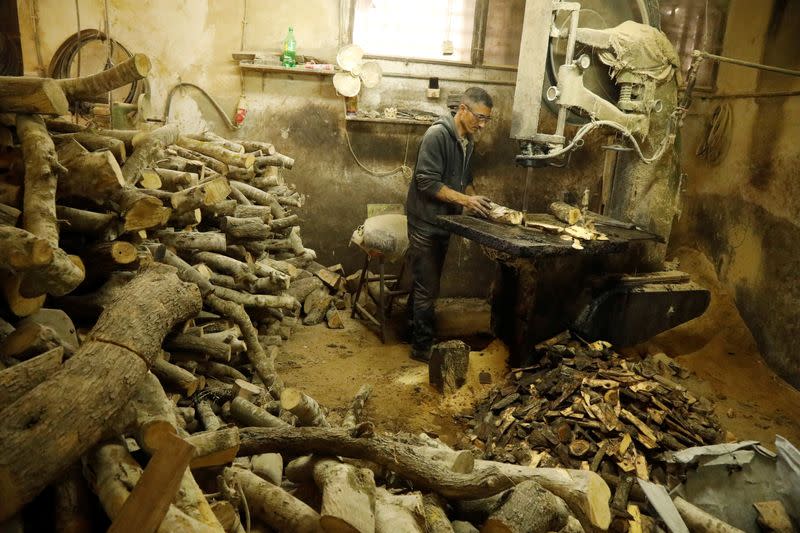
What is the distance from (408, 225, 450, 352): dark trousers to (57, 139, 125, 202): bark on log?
3235 mm

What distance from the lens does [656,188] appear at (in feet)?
16.8

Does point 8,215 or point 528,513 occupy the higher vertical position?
point 8,215

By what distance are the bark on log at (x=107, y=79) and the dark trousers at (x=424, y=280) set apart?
3218 millimetres

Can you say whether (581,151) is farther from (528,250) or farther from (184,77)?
(184,77)

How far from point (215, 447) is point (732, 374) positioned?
5459 mm

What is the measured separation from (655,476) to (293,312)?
4.01 m

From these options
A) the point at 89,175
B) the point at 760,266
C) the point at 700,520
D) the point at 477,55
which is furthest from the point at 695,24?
the point at 89,175

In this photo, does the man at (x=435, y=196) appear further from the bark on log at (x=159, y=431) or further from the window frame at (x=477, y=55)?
the bark on log at (x=159, y=431)

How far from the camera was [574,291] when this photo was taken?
16.4 feet

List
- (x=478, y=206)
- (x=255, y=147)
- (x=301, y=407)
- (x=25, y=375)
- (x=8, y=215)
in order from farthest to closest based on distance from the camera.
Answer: (x=255, y=147) → (x=478, y=206) → (x=301, y=407) → (x=8, y=215) → (x=25, y=375)

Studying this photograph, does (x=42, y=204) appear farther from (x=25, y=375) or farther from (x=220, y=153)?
(x=220, y=153)

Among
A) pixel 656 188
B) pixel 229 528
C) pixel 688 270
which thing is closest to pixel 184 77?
pixel 656 188

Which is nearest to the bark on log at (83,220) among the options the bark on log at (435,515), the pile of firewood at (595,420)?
the bark on log at (435,515)

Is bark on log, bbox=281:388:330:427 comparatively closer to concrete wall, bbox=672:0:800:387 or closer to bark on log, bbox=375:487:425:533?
bark on log, bbox=375:487:425:533
